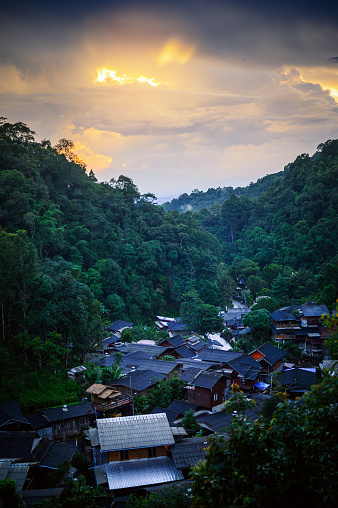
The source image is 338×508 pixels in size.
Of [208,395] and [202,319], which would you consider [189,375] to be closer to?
[208,395]

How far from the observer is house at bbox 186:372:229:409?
1961cm

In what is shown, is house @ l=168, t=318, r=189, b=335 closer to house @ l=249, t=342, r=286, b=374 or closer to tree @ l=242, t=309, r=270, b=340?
tree @ l=242, t=309, r=270, b=340

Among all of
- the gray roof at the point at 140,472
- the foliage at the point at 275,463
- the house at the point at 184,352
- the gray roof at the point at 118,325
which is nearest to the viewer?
the foliage at the point at 275,463

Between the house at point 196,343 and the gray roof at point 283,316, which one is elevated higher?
the gray roof at point 283,316

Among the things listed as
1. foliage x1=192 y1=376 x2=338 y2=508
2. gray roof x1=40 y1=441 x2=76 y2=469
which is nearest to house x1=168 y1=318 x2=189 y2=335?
gray roof x1=40 y1=441 x2=76 y2=469

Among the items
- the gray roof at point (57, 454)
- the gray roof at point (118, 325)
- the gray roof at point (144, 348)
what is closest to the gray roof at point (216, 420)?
the gray roof at point (57, 454)

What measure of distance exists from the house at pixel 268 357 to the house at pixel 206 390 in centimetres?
675

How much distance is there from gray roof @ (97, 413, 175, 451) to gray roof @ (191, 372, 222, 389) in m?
5.64

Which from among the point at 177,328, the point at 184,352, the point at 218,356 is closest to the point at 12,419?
the point at 218,356

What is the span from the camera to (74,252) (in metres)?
36.2

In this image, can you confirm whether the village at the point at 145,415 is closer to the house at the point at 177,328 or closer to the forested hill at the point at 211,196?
the house at the point at 177,328

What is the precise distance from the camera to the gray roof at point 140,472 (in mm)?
12312

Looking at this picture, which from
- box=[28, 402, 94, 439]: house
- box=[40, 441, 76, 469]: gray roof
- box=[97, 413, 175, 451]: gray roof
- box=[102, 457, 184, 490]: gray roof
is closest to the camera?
box=[102, 457, 184, 490]: gray roof

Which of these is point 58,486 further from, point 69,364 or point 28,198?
point 28,198
